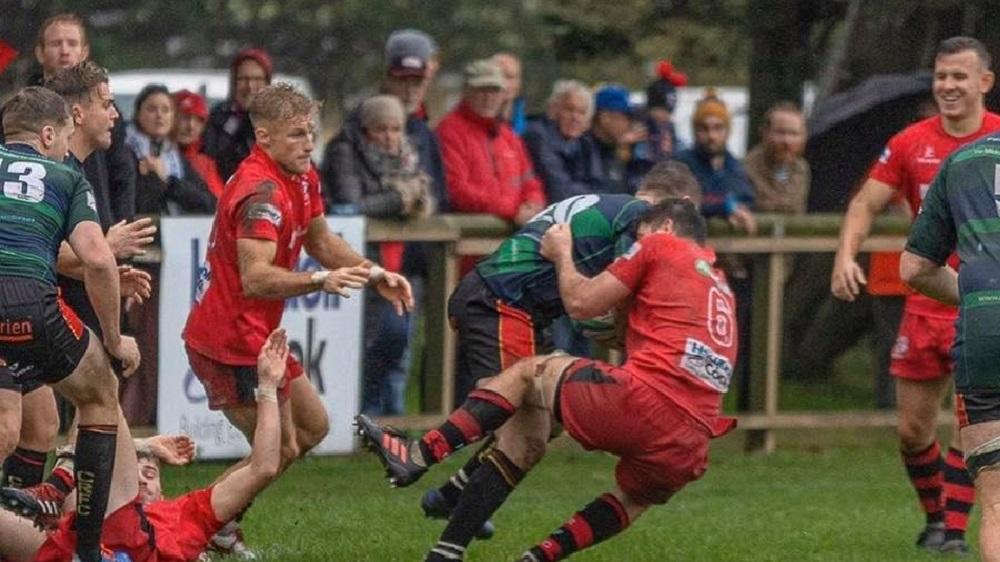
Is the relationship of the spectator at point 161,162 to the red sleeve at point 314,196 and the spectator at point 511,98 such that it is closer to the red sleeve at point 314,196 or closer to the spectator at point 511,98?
the spectator at point 511,98

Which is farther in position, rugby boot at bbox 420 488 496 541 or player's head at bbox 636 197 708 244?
rugby boot at bbox 420 488 496 541

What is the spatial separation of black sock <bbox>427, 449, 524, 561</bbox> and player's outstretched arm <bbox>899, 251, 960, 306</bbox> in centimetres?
177

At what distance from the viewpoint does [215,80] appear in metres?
20.3

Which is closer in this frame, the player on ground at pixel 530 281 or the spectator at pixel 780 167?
the player on ground at pixel 530 281

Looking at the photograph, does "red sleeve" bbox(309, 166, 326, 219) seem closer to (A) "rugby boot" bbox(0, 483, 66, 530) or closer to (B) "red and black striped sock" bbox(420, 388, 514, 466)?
(B) "red and black striped sock" bbox(420, 388, 514, 466)

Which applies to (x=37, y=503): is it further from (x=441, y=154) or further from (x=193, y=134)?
(x=441, y=154)

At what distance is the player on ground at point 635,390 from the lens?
28.5 feet

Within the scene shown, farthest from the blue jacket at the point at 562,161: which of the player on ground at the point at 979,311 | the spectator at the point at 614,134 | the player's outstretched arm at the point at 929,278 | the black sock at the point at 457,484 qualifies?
the player on ground at the point at 979,311

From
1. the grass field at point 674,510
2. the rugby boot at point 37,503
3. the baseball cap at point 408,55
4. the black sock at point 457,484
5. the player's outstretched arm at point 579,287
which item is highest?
the baseball cap at point 408,55

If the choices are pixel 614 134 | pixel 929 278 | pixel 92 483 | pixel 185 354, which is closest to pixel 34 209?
pixel 92 483

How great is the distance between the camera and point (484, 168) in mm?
13922

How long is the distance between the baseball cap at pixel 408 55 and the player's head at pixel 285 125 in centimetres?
444

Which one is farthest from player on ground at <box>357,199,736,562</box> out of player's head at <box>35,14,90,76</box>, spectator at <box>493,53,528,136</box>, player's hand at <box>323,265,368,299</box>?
spectator at <box>493,53,528,136</box>

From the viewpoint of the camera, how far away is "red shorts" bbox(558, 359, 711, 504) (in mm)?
8648
